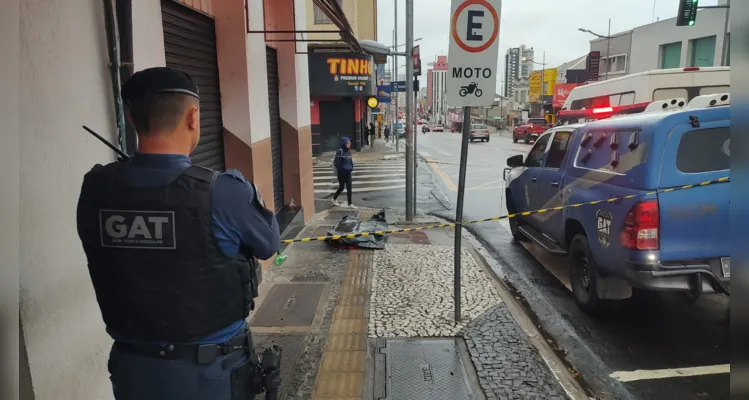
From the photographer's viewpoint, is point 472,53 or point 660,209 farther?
point 472,53

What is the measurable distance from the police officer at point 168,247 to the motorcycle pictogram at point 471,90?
294cm

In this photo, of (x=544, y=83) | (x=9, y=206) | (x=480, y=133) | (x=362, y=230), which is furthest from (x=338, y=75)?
(x=544, y=83)

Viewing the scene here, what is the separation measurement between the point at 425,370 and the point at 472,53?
2764 mm

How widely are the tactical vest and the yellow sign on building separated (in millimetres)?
70009

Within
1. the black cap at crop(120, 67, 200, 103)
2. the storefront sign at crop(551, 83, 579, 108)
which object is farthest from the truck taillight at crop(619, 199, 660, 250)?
the storefront sign at crop(551, 83, 579, 108)

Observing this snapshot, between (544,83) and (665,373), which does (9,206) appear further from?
(544,83)

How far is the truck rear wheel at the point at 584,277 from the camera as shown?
4992 millimetres

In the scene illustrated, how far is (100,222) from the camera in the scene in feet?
6.06

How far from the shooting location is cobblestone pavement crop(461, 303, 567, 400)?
361 cm

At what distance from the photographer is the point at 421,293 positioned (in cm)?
563

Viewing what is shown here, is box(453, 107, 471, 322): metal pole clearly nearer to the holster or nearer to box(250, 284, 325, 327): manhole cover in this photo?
box(250, 284, 325, 327): manhole cover

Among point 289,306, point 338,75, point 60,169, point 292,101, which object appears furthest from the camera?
point 338,75

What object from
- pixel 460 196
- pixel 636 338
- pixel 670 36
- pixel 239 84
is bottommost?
pixel 636 338

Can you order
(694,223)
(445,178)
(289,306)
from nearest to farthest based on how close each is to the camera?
(694,223)
(289,306)
(445,178)
